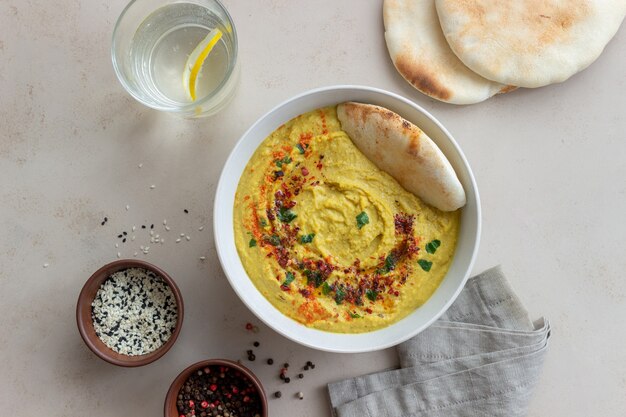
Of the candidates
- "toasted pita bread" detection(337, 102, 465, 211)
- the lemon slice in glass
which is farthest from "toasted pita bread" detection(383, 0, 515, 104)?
the lemon slice in glass

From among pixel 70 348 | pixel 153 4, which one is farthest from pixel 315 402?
pixel 153 4

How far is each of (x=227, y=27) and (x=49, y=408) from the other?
212 centimetres

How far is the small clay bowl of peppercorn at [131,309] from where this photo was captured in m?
2.84

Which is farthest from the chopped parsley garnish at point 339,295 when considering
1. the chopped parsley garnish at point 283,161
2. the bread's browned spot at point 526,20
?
the bread's browned spot at point 526,20

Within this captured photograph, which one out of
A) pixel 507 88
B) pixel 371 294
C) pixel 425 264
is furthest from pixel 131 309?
pixel 507 88

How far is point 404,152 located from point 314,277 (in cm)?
69

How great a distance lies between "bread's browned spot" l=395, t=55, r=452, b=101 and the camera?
2.97 m

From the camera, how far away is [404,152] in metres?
2.57

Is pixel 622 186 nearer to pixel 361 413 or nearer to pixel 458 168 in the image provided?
pixel 458 168

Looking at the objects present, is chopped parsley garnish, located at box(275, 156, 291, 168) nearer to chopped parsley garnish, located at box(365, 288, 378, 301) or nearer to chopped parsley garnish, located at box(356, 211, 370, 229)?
chopped parsley garnish, located at box(356, 211, 370, 229)

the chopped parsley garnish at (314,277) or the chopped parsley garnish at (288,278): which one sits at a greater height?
the chopped parsley garnish at (314,277)

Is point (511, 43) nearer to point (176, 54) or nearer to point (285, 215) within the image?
point (285, 215)

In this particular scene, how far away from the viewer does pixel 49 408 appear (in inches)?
119

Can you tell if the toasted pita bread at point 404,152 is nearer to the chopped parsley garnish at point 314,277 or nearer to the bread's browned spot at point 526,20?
the chopped parsley garnish at point 314,277
